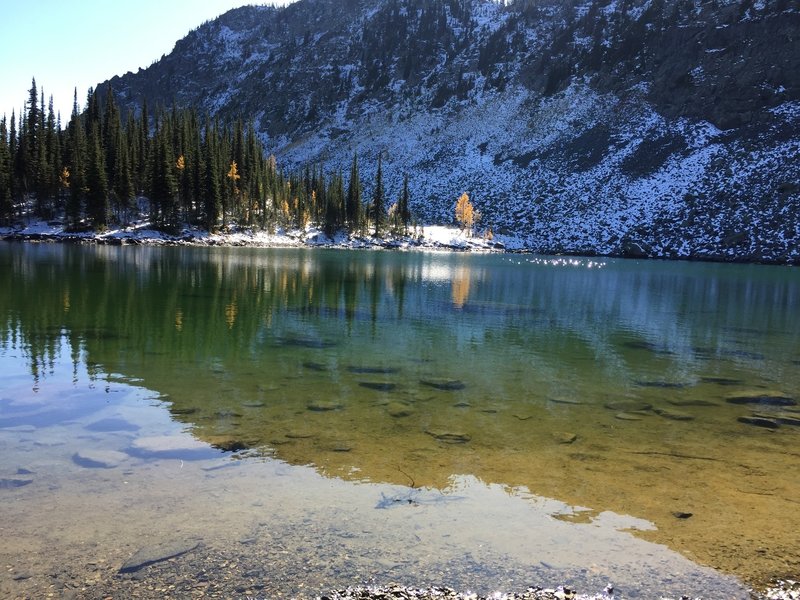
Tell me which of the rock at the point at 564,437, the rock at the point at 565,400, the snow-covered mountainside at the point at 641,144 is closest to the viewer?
the rock at the point at 564,437

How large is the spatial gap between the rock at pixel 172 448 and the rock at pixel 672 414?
33.8 feet

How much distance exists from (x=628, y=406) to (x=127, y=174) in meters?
92.8

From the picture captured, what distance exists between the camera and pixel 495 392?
47.2ft

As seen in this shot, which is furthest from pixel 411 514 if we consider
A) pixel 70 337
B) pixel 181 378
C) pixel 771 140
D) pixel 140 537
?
pixel 771 140

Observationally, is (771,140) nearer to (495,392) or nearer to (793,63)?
(793,63)

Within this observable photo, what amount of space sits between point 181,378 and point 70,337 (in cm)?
700

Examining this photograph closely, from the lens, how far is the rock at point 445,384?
14.6 meters

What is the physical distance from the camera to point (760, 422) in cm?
1270

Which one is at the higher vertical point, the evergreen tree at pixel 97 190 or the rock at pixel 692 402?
the evergreen tree at pixel 97 190

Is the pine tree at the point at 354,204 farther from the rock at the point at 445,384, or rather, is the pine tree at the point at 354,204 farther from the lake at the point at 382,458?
the rock at the point at 445,384

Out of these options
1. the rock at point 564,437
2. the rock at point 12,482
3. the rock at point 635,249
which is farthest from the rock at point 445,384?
the rock at point 635,249

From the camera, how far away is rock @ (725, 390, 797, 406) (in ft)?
47.8

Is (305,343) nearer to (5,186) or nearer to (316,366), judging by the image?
(316,366)

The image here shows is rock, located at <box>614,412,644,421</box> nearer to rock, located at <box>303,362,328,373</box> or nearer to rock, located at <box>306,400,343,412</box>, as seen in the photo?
rock, located at <box>306,400,343,412</box>
